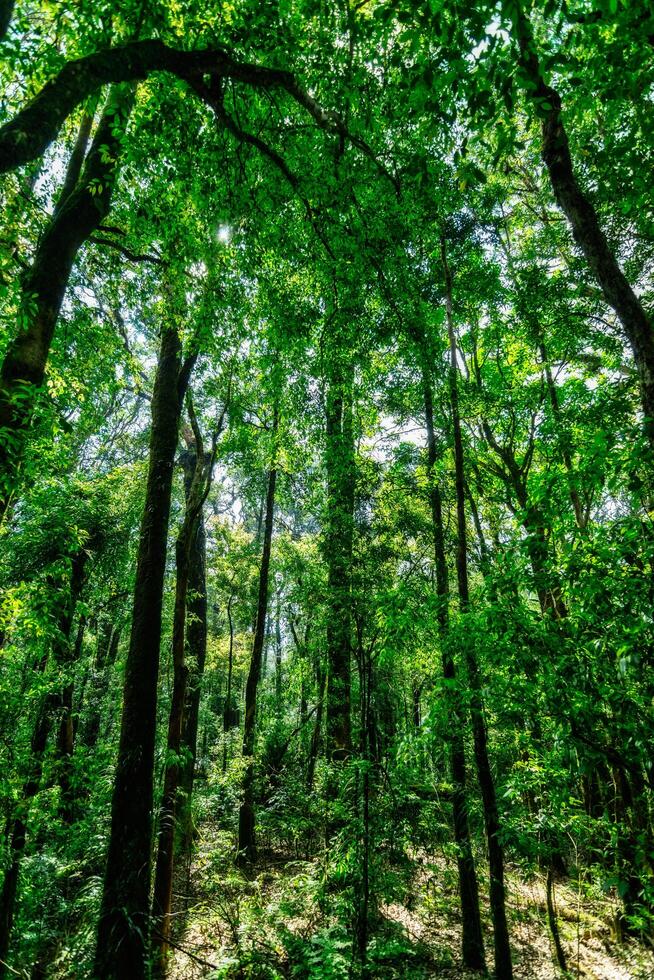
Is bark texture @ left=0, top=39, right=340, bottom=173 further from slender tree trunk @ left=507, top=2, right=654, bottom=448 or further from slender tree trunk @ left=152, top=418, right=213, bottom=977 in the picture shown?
slender tree trunk @ left=152, top=418, right=213, bottom=977

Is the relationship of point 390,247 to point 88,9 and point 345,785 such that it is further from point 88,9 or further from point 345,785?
point 345,785

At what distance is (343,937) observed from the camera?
583cm

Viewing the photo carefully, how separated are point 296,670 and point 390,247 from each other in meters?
15.9

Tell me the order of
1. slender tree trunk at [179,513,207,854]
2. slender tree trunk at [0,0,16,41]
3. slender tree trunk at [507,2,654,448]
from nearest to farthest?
slender tree trunk at [0,0,16,41]
slender tree trunk at [507,2,654,448]
slender tree trunk at [179,513,207,854]

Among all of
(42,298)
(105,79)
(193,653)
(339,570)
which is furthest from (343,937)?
(105,79)

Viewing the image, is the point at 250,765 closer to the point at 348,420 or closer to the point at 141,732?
the point at 141,732

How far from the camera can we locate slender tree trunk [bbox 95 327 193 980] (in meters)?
4.44

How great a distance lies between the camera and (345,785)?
221 inches

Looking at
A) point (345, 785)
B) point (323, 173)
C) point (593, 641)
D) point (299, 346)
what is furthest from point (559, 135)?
point (345, 785)

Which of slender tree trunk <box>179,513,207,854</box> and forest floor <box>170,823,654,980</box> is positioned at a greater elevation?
slender tree trunk <box>179,513,207,854</box>

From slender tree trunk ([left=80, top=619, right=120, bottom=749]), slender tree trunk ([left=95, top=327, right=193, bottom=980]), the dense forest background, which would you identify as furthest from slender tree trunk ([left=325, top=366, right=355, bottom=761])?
slender tree trunk ([left=80, top=619, right=120, bottom=749])

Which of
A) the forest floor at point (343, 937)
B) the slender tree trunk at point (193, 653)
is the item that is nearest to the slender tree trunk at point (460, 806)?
the forest floor at point (343, 937)

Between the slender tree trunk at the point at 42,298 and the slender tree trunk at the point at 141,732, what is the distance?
2.42m

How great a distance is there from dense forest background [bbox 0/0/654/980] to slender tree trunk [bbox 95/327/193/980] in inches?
1.3
